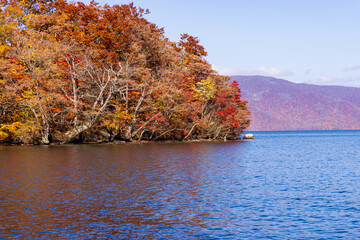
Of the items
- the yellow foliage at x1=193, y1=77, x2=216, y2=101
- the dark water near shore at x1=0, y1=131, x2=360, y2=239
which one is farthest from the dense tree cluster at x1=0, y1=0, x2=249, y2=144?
the dark water near shore at x1=0, y1=131, x2=360, y2=239

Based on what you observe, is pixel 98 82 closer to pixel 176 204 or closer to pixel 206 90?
pixel 206 90

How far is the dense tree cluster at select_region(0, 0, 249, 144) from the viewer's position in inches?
2120

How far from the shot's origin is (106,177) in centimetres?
2286

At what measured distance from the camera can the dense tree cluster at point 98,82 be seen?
53844 mm

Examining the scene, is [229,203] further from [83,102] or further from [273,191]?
[83,102]

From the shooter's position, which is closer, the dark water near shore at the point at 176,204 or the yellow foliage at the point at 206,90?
the dark water near shore at the point at 176,204

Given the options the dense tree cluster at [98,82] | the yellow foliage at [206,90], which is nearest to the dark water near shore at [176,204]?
the dense tree cluster at [98,82]

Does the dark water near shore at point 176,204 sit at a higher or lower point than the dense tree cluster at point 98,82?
lower

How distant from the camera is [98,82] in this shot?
63.0 meters

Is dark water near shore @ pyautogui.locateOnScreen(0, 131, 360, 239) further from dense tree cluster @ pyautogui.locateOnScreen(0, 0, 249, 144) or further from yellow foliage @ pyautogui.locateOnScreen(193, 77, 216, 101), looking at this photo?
yellow foliage @ pyautogui.locateOnScreen(193, 77, 216, 101)

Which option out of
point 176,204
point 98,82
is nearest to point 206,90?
point 98,82

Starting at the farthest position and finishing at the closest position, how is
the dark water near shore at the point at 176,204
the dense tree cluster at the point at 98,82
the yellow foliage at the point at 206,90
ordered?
the yellow foliage at the point at 206,90, the dense tree cluster at the point at 98,82, the dark water near shore at the point at 176,204

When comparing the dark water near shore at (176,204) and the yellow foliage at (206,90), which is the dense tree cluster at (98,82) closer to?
the yellow foliage at (206,90)

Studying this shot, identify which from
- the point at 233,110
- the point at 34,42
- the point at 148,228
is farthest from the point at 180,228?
the point at 233,110
